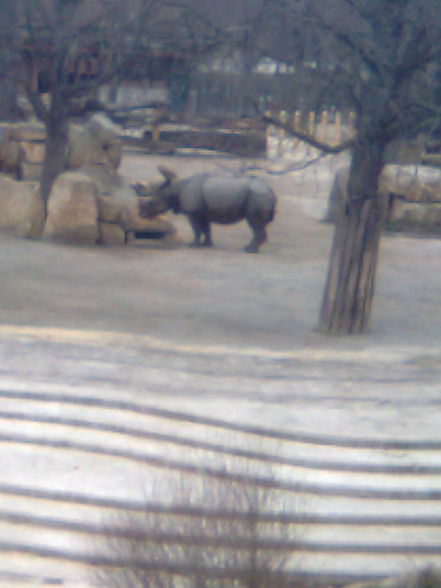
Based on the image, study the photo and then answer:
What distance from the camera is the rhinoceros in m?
15.4

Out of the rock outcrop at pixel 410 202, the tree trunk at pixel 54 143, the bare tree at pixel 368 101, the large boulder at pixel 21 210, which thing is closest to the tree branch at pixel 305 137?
the bare tree at pixel 368 101

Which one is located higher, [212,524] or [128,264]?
[212,524]

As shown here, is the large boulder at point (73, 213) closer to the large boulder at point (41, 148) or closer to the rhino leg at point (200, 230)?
the rhino leg at point (200, 230)

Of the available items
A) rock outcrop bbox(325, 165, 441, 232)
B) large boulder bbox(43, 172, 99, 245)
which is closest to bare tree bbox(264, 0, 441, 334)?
large boulder bbox(43, 172, 99, 245)

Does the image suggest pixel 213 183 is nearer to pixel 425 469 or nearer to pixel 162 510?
pixel 425 469

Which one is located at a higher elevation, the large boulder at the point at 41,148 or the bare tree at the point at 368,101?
the bare tree at the point at 368,101

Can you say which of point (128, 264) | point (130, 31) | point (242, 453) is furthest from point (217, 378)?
point (130, 31)

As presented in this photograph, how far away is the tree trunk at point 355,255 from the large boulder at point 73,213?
595cm

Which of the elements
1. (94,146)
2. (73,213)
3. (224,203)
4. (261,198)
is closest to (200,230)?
(224,203)

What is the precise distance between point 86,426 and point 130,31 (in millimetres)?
10705

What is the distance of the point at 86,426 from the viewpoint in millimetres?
7543

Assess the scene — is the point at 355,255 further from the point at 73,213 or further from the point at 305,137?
the point at 73,213

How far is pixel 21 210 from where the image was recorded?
15414mm

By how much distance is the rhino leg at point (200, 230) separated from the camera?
51.0ft
